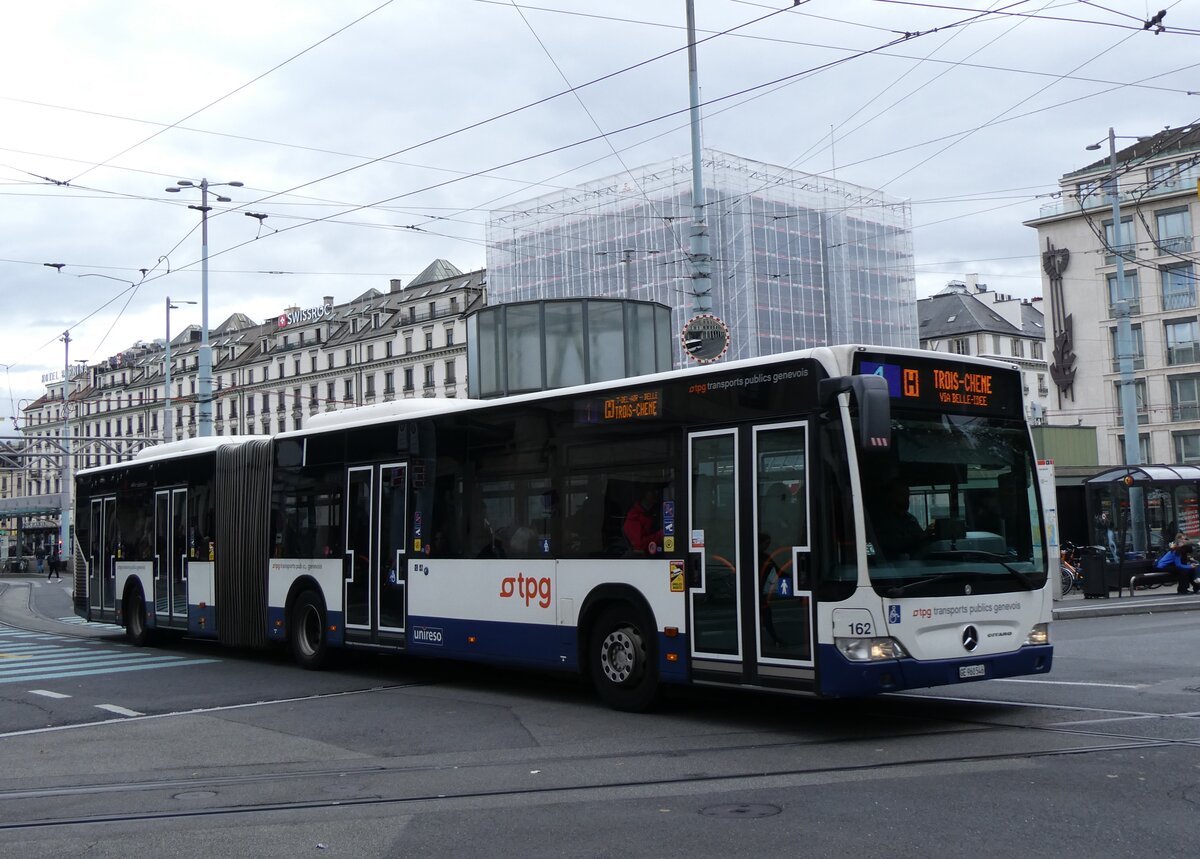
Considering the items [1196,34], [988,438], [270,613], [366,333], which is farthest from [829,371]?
[366,333]

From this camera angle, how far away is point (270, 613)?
1692cm

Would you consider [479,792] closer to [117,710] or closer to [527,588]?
[527,588]

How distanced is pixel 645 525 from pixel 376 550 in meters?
4.88

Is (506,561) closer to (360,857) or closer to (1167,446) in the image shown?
(360,857)

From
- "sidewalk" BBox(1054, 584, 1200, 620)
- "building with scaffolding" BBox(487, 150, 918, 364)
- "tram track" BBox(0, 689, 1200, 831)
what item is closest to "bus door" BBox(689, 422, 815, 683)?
"tram track" BBox(0, 689, 1200, 831)

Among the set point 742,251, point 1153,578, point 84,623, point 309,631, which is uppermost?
point 742,251

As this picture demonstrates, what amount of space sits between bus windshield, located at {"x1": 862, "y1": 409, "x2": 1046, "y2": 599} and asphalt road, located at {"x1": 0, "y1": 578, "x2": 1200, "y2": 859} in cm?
121

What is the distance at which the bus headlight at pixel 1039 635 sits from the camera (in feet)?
33.3

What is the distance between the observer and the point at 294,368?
321 feet

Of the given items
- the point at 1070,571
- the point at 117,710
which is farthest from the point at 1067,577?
the point at 117,710

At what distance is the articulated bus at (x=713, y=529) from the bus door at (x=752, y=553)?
0.02 meters

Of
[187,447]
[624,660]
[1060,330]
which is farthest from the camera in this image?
[1060,330]

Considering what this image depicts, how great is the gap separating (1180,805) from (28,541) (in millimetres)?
117482

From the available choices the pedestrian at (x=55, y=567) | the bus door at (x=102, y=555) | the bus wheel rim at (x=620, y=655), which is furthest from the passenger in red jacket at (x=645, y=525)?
the pedestrian at (x=55, y=567)
